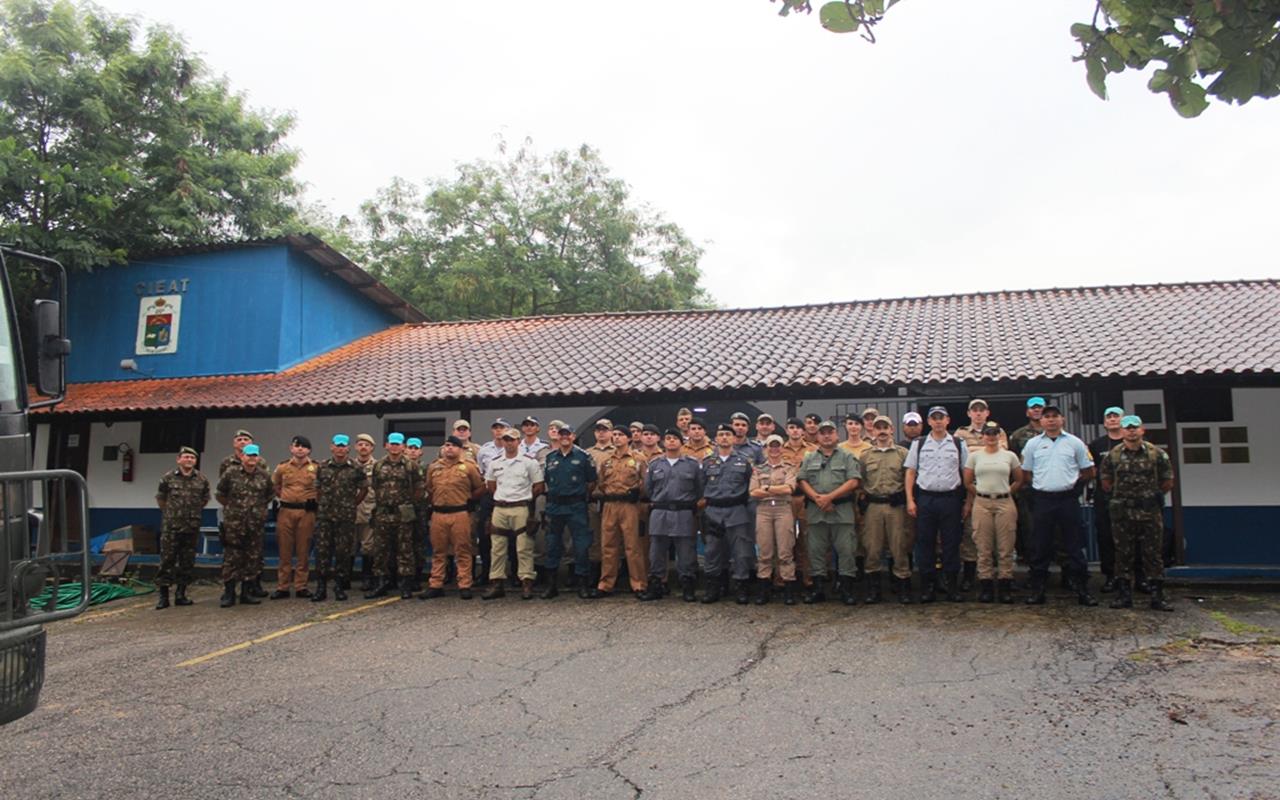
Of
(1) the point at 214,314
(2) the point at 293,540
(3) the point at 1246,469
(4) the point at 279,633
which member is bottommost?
(4) the point at 279,633

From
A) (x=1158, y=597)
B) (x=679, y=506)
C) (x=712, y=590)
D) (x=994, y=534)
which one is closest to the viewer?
(x=1158, y=597)

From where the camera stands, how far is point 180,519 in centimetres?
915

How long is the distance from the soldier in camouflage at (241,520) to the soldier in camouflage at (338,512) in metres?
0.61

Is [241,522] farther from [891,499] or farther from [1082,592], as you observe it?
[1082,592]

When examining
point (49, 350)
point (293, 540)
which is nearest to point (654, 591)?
point (293, 540)

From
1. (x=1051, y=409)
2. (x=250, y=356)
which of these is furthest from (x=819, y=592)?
(x=250, y=356)

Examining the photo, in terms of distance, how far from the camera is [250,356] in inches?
595

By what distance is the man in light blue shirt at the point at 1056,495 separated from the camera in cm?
760

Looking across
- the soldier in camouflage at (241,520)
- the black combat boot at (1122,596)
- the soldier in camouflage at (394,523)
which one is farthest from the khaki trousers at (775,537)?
the soldier in camouflage at (241,520)

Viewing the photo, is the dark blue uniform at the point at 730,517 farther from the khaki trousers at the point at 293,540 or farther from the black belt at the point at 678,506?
the khaki trousers at the point at 293,540

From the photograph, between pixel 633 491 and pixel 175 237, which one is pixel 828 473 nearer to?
pixel 633 491

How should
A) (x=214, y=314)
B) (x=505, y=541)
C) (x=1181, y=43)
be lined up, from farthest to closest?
(x=214, y=314)
(x=505, y=541)
(x=1181, y=43)

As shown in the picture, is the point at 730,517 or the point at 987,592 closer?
the point at 987,592

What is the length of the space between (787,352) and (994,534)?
5.13 m
